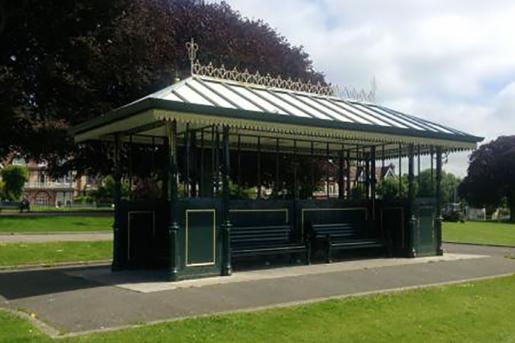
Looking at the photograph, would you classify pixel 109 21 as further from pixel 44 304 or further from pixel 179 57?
pixel 44 304

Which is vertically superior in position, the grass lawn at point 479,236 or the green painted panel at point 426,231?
the green painted panel at point 426,231

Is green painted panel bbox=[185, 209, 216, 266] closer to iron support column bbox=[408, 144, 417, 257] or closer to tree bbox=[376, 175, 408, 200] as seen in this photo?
iron support column bbox=[408, 144, 417, 257]

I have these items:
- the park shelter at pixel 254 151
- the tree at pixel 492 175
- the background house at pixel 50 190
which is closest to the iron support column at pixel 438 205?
the park shelter at pixel 254 151

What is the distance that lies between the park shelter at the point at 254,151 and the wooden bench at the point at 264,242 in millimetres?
27

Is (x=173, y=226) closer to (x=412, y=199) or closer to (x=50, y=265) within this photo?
(x=50, y=265)

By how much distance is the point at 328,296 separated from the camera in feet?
35.9

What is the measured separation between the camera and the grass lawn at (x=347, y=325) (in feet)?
25.9

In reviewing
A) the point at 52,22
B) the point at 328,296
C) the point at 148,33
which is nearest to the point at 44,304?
the point at 328,296

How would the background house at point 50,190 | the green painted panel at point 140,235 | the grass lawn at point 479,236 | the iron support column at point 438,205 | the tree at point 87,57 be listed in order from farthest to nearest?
the background house at point 50,190 < the tree at point 87,57 < the grass lawn at point 479,236 < the iron support column at point 438,205 < the green painted panel at point 140,235

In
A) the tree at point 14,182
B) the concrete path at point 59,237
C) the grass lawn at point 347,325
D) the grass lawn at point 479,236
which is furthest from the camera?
the tree at point 14,182

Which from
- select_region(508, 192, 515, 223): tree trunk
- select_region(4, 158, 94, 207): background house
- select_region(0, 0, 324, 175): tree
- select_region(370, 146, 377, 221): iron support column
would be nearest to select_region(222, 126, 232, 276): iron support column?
select_region(370, 146, 377, 221): iron support column

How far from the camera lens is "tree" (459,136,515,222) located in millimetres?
76562

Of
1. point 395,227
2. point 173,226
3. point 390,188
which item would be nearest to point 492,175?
point 390,188

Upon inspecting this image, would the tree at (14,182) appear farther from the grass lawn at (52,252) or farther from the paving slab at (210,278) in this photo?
the paving slab at (210,278)
